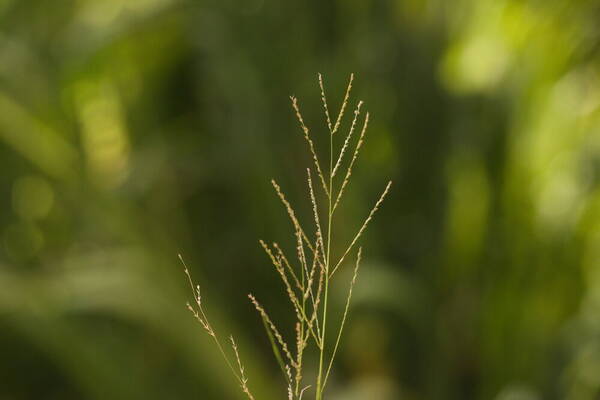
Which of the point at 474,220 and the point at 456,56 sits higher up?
the point at 456,56

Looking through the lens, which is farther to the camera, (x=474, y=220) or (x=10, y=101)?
(x=474, y=220)

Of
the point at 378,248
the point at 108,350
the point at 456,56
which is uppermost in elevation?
the point at 456,56

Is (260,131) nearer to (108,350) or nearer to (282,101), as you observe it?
(282,101)

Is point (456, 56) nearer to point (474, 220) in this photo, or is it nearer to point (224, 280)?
point (474, 220)

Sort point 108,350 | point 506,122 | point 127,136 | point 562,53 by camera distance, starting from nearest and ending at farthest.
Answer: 1. point 108,350
2. point 506,122
3. point 562,53
4. point 127,136

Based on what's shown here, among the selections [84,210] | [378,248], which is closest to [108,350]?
[84,210]

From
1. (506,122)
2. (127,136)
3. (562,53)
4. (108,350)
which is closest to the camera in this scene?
(108,350)

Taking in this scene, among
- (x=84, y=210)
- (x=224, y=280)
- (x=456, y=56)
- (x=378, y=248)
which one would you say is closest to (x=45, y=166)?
(x=84, y=210)
